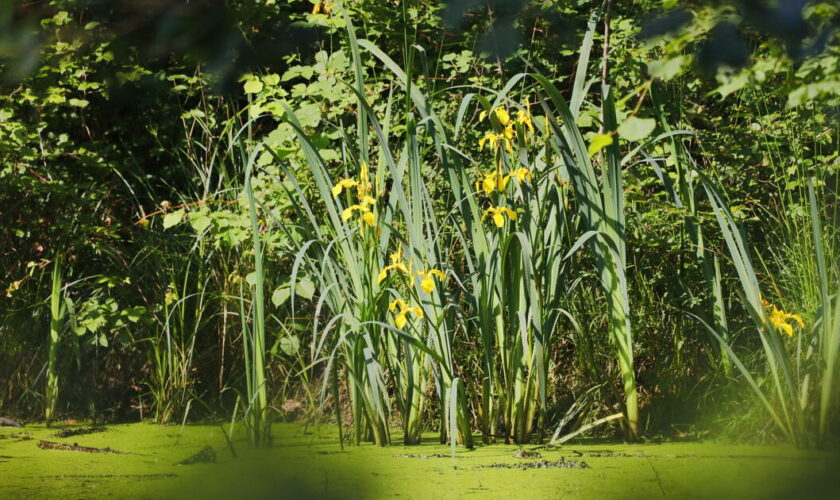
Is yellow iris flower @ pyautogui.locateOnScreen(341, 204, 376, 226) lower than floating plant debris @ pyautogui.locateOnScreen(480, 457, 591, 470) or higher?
higher

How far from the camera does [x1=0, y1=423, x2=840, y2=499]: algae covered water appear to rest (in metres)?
1.92

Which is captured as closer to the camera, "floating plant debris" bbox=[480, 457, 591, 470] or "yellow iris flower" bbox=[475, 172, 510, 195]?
"floating plant debris" bbox=[480, 457, 591, 470]

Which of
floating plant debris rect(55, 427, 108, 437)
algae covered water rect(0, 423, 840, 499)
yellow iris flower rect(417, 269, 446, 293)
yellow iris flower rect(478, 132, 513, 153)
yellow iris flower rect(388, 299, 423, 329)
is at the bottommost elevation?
algae covered water rect(0, 423, 840, 499)

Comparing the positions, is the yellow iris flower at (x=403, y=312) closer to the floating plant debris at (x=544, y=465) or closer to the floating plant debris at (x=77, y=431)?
the floating plant debris at (x=544, y=465)

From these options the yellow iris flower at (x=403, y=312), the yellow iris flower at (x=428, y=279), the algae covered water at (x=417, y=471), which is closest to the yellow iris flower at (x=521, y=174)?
the yellow iris flower at (x=428, y=279)

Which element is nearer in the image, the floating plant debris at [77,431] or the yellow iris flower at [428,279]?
the yellow iris flower at [428,279]

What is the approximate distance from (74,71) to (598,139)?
3350 mm

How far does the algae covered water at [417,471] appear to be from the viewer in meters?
1.92

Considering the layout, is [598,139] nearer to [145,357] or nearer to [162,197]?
[145,357]

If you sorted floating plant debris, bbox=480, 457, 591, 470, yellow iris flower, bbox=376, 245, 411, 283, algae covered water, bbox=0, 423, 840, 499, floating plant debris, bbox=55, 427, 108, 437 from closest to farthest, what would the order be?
algae covered water, bbox=0, 423, 840, 499, floating plant debris, bbox=480, 457, 591, 470, yellow iris flower, bbox=376, 245, 411, 283, floating plant debris, bbox=55, 427, 108, 437

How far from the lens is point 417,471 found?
2.11 meters

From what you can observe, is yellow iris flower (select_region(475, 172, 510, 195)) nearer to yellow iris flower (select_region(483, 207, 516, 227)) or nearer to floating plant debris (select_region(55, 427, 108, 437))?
yellow iris flower (select_region(483, 207, 516, 227))

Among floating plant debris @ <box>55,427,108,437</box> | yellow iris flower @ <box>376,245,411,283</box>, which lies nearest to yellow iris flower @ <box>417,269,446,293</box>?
yellow iris flower @ <box>376,245,411,283</box>

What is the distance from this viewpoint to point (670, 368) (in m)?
2.90
